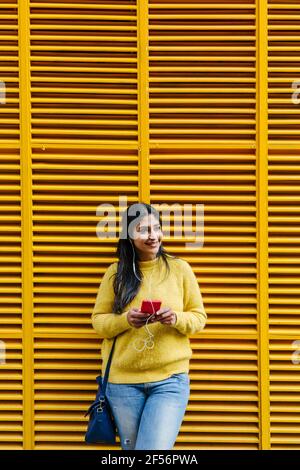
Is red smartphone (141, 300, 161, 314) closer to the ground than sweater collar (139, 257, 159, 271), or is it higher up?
closer to the ground

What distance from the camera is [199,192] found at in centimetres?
444

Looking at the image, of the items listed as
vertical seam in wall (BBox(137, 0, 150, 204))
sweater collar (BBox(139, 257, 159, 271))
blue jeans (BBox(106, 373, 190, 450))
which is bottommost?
blue jeans (BBox(106, 373, 190, 450))

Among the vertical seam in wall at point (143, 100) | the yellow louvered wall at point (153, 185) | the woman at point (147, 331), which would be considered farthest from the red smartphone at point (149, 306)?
the vertical seam in wall at point (143, 100)

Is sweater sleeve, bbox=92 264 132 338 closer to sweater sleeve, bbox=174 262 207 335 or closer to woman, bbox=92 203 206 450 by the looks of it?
woman, bbox=92 203 206 450

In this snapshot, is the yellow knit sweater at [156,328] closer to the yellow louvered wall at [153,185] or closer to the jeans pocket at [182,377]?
the jeans pocket at [182,377]

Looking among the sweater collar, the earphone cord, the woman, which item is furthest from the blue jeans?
the sweater collar

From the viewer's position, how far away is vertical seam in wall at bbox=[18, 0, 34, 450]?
4.38m

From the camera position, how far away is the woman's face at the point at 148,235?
11.9ft

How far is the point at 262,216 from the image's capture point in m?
4.41

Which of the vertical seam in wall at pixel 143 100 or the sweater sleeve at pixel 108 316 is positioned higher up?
the vertical seam in wall at pixel 143 100

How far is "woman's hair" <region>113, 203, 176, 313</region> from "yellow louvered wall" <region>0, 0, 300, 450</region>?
0.63 metres

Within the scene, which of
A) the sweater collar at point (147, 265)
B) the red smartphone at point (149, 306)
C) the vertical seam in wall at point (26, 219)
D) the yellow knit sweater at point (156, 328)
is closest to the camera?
the red smartphone at point (149, 306)

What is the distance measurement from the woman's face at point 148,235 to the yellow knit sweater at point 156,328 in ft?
0.34

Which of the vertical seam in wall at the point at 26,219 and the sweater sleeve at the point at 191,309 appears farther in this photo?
the vertical seam in wall at the point at 26,219
